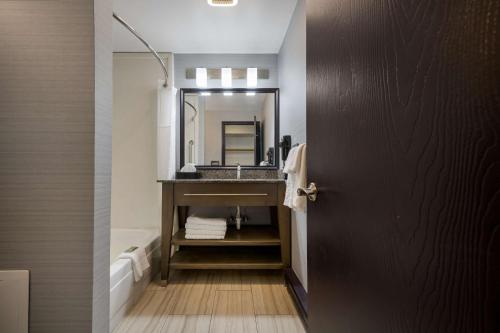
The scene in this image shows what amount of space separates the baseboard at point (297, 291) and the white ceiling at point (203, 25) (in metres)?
1.93

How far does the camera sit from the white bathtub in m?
1.48

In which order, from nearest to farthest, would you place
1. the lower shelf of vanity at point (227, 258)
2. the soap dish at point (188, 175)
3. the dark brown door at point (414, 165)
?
the dark brown door at point (414, 165) → the lower shelf of vanity at point (227, 258) → the soap dish at point (188, 175)

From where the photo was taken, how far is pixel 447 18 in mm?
374

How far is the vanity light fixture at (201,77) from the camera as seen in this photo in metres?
2.63

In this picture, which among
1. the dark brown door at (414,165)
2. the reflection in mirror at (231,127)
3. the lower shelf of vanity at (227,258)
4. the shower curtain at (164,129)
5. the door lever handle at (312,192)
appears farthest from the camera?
the reflection in mirror at (231,127)

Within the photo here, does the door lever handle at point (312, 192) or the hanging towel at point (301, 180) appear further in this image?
the hanging towel at point (301, 180)

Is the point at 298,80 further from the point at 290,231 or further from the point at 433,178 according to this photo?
the point at 433,178

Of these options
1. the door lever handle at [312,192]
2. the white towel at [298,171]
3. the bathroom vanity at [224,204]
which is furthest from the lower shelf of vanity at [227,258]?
the door lever handle at [312,192]

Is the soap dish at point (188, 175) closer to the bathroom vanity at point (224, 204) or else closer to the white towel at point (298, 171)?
the bathroom vanity at point (224, 204)

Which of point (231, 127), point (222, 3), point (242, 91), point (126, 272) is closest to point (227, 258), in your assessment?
point (126, 272)

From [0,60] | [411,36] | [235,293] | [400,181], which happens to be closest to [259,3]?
[0,60]

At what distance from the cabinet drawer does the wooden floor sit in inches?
24.4

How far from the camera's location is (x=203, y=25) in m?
2.12

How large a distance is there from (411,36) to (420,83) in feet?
0.28
